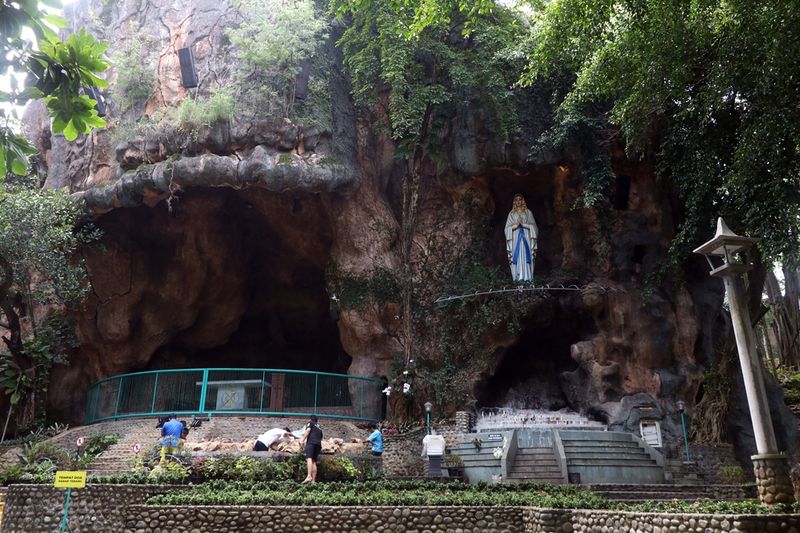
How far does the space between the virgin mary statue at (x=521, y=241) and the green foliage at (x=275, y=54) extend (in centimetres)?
716

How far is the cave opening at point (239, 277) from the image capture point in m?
20.7

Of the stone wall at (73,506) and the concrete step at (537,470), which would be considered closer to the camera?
the stone wall at (73,506)

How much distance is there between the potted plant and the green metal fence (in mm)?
3804

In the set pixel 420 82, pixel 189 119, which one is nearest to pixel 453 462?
pixel 420 82

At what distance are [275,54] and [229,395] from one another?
9512 mm

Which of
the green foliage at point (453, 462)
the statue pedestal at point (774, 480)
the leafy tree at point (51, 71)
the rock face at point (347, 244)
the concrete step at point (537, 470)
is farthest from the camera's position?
the rock face at point (347, 244)

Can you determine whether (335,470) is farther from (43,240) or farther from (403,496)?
(43,240)

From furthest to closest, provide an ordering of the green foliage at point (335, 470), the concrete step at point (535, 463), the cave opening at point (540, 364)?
1. the cave opening at point (540, 364)
2. the concrete step at point (535, 463)
3. the green foliage at point (335, 470)

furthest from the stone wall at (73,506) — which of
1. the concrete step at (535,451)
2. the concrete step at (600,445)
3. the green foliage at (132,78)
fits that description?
the green foliage at (132,78)

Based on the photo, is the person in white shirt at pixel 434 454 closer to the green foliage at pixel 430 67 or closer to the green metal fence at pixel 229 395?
the green metal fence at pixel 229 395

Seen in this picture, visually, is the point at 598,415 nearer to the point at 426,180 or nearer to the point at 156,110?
the point at 426,180

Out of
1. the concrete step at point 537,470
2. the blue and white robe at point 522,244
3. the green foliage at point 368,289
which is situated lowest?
the concrete step at point 537,470

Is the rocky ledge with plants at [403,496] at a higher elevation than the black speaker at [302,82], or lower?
lower

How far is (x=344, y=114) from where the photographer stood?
19797 mm
